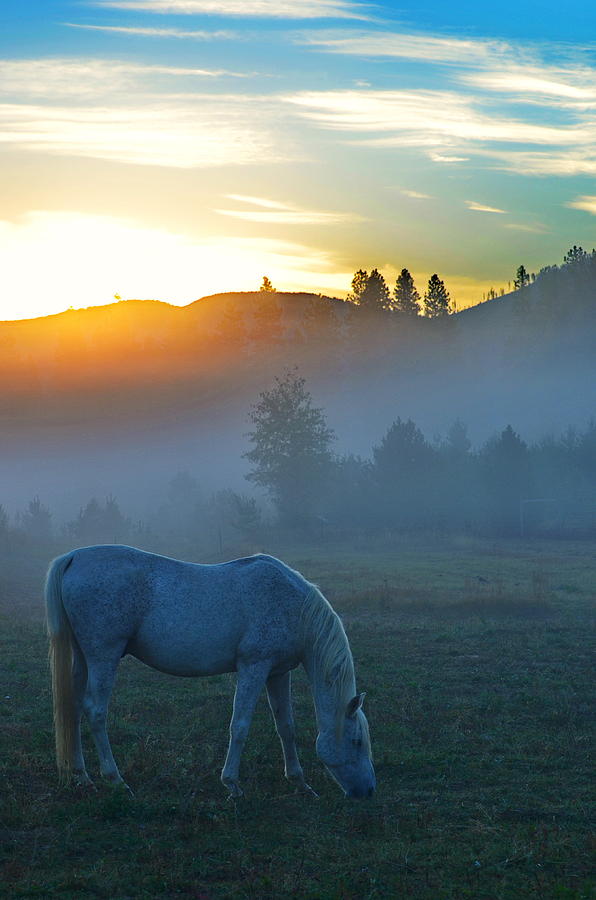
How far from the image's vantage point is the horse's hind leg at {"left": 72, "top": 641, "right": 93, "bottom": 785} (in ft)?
28.2

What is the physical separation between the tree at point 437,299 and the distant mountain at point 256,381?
2350 millimetres

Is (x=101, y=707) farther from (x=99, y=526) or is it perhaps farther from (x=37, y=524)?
(x=37, y=524)

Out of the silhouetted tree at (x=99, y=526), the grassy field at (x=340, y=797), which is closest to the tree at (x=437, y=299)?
the silhouetted tree at (x=99, y=526)

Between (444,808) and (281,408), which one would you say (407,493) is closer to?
(281,408)

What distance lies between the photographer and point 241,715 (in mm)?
8539

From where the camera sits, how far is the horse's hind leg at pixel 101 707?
27.9ft

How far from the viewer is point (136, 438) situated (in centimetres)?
13075

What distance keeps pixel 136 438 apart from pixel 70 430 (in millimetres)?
12260

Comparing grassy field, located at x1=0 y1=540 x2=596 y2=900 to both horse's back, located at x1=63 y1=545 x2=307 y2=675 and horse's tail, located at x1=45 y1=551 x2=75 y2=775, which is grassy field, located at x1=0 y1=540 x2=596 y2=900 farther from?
horse's back, located at x1=63 y1=545 x2=307 y2=675

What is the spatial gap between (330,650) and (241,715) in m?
1.14

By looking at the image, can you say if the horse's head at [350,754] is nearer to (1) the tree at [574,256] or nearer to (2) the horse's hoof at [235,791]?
(2) the horse's hoof at [235,791]

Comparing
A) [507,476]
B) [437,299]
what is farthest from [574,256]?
[507,476]

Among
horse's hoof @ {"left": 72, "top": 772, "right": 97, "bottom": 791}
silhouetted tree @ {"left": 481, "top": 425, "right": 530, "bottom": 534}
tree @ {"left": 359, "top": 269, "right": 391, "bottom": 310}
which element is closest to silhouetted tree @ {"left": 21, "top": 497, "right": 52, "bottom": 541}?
silhouetted tree @ {"left": 481, "top": 425, "right": 530, "bottom": 534}

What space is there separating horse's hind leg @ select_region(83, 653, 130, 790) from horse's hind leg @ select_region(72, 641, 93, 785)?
204 mm
